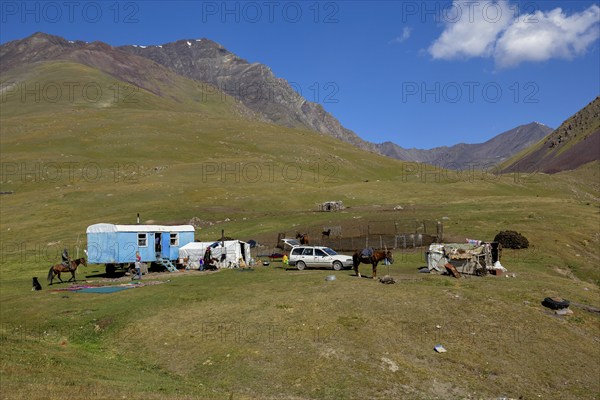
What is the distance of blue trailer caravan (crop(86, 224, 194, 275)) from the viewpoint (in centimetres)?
4047

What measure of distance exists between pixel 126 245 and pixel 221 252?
25.4 feet

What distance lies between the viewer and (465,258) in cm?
3238

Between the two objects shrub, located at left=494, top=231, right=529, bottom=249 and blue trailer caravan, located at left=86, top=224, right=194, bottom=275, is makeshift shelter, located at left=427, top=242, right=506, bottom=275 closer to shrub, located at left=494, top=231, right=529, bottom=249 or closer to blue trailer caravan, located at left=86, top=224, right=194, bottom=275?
shrub, located at left=494, top=231, right=529, bottom=249

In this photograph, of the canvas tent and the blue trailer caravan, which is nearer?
the blue trailer caravan

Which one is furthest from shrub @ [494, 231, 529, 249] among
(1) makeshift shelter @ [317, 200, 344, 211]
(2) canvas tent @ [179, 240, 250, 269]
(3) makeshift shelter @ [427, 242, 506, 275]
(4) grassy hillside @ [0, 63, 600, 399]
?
(1) makeshift shelter @ [317, 200, 344, 211]

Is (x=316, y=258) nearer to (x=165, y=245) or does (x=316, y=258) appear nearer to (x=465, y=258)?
(x=465, y=258)

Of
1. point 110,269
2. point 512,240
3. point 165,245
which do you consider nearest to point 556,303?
point 512,240

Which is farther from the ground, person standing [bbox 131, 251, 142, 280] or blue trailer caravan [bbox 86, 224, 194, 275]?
blue trailer caravan [bbox 86, 224, 194, 275]

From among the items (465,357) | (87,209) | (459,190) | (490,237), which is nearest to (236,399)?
(465,357)

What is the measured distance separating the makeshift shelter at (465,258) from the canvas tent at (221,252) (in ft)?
52.9

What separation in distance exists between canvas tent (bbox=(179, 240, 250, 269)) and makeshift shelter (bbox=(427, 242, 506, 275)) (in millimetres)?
16122

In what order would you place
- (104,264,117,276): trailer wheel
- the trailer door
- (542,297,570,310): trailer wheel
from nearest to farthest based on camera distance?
(542,297,570,310): trailer wheel
(104,264,117,276): trailer wheel
the trailer door

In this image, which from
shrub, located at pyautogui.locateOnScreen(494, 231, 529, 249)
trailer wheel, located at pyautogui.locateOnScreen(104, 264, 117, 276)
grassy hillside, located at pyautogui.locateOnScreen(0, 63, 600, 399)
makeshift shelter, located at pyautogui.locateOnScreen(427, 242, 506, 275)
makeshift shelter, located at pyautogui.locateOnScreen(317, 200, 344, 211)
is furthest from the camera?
makeshift shelter, located at pyautogui.locateOnScreen(317, 200, 344, 211)

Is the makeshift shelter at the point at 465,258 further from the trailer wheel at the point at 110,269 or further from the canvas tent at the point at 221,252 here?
the trailer wheel at the point at 110,269
